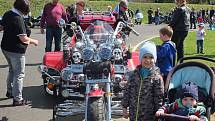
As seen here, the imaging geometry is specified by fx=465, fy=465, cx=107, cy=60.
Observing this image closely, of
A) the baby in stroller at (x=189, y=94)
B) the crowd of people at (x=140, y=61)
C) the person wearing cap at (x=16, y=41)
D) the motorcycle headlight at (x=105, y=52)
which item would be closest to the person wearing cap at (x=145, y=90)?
the crowd of people at (x=140, y=61)

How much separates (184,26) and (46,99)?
404 cm

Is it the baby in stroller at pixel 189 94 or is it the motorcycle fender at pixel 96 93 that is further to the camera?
the motorcycle fender at pixel 96 93

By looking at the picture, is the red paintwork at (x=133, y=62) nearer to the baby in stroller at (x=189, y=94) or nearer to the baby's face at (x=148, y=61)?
the baby in stroller at (x=189, y=94)

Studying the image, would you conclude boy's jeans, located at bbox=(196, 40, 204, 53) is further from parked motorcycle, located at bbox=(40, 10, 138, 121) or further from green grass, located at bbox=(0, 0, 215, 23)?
green grass, located at bbox=(0, 0, 215, 23)

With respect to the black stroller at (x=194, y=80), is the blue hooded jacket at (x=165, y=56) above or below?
above

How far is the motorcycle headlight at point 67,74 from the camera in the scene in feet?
24.4

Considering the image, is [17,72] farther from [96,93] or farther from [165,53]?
[165,53]

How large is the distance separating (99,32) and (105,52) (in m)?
1.06

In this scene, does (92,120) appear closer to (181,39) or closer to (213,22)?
(181,39)

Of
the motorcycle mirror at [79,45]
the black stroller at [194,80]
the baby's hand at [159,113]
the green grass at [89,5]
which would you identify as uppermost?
the green grass at [89,5]

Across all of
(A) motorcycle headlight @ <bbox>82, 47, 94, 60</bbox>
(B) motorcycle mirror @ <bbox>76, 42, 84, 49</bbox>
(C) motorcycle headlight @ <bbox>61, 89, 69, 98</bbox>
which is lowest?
(C) motorcycle headlight @ <bbox>61, 89, 69, 98</bbox>

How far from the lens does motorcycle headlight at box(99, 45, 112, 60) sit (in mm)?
6902

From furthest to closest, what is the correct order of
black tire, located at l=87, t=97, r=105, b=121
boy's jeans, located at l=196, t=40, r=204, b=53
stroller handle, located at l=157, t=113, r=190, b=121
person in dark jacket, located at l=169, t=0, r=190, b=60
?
boy's jeans, located at l=196, t=40, r=204, b=53 < person in dark jacket, located at l=169, t=0, r=190, b=60 < black tire, located at l=87, t=97, r=105, b=121 < stroller handle, located at l=157, t=113, r=190, b=121

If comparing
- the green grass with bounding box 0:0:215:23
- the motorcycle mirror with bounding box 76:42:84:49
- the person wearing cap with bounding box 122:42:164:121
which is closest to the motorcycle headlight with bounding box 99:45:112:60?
the motorcycle mirror with bounding box 76:42:84:49
